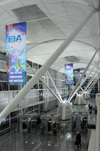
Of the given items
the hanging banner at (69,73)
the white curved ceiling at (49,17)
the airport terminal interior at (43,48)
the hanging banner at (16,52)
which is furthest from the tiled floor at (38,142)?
the white curved ceiling at (49,17)

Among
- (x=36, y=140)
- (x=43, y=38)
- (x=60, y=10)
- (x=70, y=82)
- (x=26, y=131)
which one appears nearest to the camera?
(x=60, y=10)

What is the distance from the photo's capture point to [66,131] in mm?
22312

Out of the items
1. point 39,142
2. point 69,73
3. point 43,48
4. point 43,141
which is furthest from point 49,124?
point 43,48

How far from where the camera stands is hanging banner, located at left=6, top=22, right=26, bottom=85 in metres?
10.7

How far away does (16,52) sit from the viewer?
10891 millimetres

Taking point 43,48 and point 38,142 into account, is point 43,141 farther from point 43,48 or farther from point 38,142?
point 43,48

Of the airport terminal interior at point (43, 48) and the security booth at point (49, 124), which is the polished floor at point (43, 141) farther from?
the security booth at point (49, 124)

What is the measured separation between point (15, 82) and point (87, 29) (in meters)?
13.6

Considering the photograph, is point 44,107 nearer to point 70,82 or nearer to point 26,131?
point 70,82

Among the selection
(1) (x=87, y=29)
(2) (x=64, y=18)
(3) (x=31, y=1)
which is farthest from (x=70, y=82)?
(3) (x=31, y=1)

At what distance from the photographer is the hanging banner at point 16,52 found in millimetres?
10688

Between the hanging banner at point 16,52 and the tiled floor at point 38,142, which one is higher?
the hanging banner at point 16,52

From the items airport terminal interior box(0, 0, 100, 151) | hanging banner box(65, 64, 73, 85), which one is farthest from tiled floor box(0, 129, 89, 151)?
hanging banner box(65, 64, 73, 85)

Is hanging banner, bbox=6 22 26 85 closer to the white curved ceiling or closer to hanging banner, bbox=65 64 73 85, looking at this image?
the white curved ceiling
